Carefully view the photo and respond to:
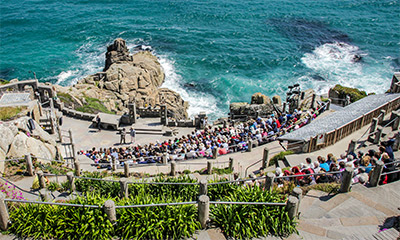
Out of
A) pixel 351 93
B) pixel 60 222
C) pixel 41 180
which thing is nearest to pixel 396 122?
pixel 351 93

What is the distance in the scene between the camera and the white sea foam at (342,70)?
49.0 m

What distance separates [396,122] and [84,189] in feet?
63.0

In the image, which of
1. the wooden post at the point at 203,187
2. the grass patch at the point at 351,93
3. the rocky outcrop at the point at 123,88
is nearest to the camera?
the wooden post at the point at 203,187

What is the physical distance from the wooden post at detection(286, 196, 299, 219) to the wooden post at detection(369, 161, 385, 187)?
4770 millimetres

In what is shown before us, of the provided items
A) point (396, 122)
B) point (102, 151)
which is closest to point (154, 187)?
point (102, 151)

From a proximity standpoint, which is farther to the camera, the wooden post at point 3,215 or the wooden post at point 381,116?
the wooden post at point 381,116

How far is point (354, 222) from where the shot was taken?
505 inches

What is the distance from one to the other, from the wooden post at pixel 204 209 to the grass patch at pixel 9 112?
19495 millimetres

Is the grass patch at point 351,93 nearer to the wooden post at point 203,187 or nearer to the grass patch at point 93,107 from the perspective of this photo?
the wooden post at point 203,187

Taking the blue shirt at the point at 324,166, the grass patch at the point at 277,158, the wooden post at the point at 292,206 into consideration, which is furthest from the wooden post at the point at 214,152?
the wooden post at the point at 292,206

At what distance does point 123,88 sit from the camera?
1754 inches

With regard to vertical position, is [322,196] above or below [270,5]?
below

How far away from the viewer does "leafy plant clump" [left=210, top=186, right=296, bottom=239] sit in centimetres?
1223

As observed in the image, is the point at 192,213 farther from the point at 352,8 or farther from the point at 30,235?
the point at 352,8
